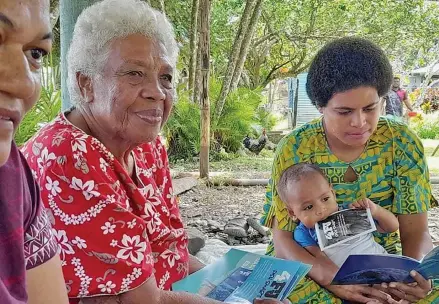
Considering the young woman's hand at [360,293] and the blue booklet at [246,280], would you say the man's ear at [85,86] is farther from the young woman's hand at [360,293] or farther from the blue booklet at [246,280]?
the young woman's hand at [360,293]

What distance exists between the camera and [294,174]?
2297 mm

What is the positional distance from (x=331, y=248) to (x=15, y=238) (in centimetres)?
151

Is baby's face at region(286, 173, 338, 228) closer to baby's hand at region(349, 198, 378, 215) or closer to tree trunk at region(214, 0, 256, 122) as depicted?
baby's hand at region(349, 198, 378, 215)

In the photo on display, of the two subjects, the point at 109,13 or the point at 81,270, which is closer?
the point at 81,270

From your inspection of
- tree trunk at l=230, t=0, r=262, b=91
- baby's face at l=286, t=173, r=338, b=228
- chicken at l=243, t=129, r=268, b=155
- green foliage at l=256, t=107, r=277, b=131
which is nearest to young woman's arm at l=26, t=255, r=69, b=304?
baby's face at l=286, t=173, r=338, b=228

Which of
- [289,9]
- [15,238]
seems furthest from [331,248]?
[289,9]

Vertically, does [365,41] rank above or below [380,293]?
above

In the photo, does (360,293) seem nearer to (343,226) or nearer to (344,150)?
(343,226)

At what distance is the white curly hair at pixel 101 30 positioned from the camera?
5.78 ft

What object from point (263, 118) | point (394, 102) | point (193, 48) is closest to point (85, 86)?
point (193, 48)

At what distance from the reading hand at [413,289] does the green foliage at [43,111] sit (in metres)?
2.42

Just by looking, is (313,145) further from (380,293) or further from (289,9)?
(289,9)

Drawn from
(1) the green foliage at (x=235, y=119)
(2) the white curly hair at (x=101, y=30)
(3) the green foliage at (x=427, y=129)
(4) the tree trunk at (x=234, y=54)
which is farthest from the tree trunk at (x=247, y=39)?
(2) the white curly hair at (x=101, y=30)

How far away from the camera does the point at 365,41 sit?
7.68ft
